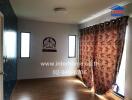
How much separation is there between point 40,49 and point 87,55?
78.3 inches

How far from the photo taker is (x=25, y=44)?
525 cm

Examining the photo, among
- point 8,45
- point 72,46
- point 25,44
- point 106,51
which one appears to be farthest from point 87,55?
point 8,45

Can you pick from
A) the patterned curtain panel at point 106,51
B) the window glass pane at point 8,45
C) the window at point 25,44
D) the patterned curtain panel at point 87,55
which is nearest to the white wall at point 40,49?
the window at point 25,44

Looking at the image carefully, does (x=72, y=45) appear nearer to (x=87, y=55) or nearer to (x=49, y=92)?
(x=87, y=55)

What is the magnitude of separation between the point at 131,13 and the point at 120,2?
0.36m

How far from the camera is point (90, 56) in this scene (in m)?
4.57

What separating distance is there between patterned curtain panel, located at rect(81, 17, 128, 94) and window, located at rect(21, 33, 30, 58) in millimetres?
2505

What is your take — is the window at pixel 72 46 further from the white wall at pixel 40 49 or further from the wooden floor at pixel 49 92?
the wooden floor at pixel 49 92

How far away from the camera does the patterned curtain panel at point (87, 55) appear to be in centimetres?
451

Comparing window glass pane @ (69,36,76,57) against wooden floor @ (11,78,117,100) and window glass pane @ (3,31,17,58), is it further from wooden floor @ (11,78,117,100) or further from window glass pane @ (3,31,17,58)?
window glass pane @ (3,31,17,58)

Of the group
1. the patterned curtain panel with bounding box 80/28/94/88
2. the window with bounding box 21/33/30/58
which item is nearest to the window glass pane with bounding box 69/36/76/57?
the patterned curtain panel with bounding box 80/28/94/88

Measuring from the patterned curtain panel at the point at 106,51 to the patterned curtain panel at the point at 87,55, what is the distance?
0.22 feet

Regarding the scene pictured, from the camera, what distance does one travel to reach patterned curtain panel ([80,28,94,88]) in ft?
14.8

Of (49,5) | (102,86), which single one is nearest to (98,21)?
(49,5)
